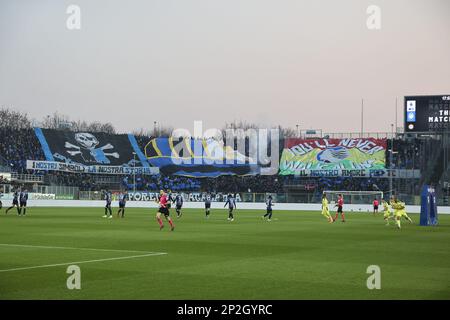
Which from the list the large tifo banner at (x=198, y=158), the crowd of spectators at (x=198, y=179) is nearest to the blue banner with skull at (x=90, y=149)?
the crowd of spectators at (x=198, y=179)

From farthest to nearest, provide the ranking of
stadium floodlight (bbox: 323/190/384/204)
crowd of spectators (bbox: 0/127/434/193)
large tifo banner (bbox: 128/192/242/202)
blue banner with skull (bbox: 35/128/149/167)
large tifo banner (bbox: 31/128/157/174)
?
blue banner with skull (bbox: 35/128/149/167) < large tifo banner (bbox: 31/128/157/174) < crowd of spectators (bbox: 0/127/434/193) < large tifo banner (bbox: 128/192/242/202) < stadium floodlight (bbox: 323/190/384/204)

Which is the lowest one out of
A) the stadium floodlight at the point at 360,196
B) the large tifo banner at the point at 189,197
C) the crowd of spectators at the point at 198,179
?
the large tifo banner at the point at 189,197

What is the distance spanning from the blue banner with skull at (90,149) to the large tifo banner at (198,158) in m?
2.68

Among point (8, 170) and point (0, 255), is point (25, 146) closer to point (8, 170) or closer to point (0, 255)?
point (8, 170)

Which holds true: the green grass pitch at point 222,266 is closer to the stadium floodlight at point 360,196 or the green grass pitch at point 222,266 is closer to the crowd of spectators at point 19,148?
the stadium floodlight at point 360,196

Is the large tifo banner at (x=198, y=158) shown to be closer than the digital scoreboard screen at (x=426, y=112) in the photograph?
No

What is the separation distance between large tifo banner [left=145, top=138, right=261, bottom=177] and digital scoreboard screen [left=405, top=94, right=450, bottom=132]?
34.9 meters

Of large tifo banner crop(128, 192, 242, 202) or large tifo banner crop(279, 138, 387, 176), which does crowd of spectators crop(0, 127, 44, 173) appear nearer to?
large tifo banner crop(128, 192, 242, 202)

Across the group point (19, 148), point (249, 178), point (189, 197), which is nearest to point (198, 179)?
point (249, 178)

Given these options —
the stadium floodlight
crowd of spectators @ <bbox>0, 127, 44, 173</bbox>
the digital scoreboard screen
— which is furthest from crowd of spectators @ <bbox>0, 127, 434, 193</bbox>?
the digital scoreboard screen

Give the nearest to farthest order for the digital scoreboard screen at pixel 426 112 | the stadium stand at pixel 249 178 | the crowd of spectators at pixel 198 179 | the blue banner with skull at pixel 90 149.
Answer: the digital scoreboard screen at pixel 426 112
the stadium stand at pixel 249 178
the crowd of spectators at pixel 198 179
the blue banner with skull at pixel 90 149

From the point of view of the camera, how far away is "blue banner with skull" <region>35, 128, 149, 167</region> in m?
97.8

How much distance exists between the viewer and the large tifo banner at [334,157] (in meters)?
91.8
